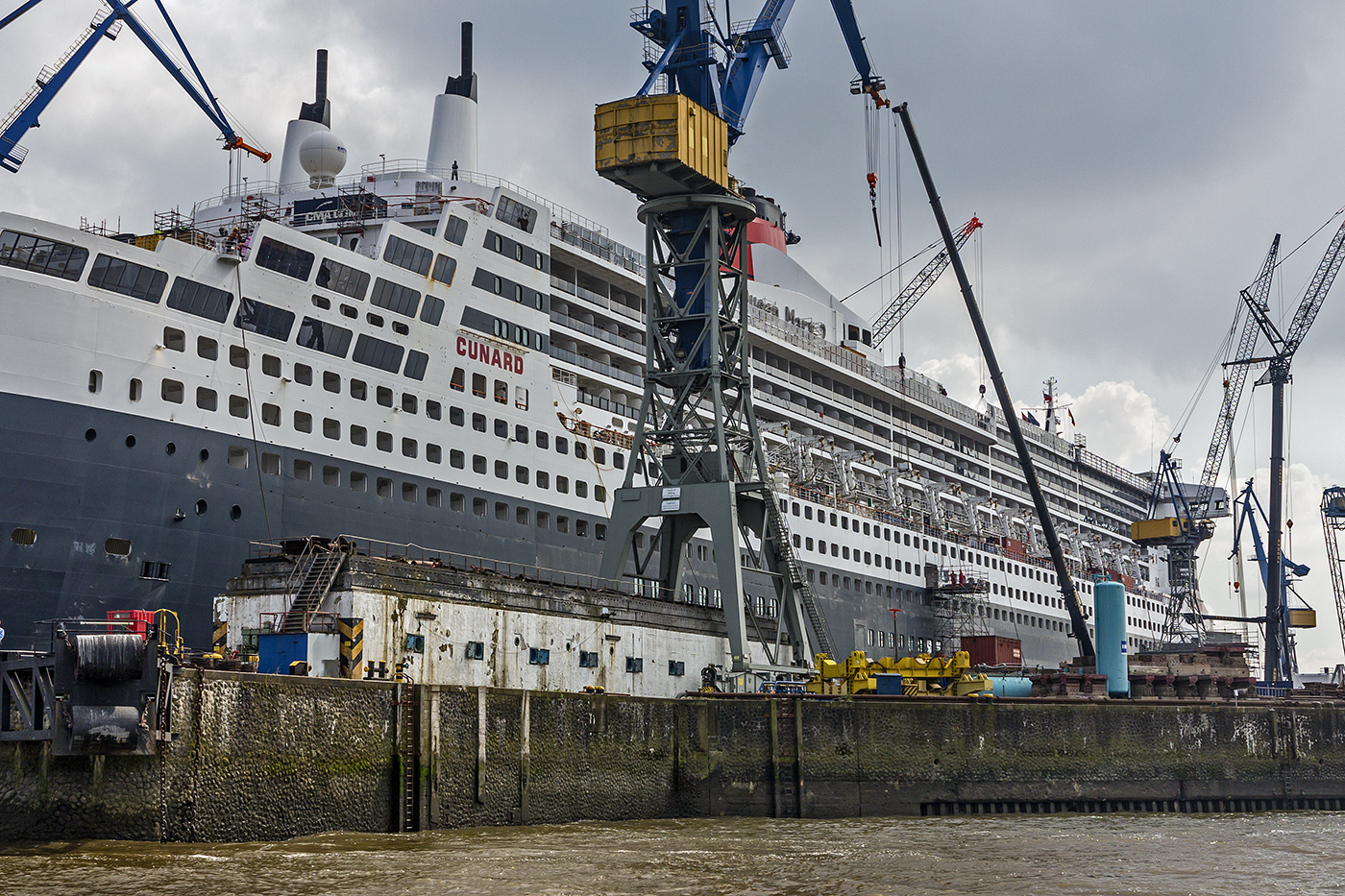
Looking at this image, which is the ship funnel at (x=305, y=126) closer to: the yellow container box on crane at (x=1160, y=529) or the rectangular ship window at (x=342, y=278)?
the rectangular ship window at (x=342, y=278)

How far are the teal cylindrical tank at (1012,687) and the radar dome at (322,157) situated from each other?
83.0ft

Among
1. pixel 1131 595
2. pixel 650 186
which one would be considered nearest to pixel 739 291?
pixel 650 186

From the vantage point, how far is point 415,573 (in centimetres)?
2672

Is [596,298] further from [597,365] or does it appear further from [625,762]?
[625,762]

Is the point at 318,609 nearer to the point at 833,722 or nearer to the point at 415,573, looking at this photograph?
the point at 415,573

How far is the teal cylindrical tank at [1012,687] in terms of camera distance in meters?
38.3

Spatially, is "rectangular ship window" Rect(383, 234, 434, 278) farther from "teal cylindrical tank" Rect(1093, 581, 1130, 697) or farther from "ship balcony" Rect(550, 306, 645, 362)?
"teal cylindrical tank" Rect(1093, 581, 1130, 697)

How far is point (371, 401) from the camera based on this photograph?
1401 inches

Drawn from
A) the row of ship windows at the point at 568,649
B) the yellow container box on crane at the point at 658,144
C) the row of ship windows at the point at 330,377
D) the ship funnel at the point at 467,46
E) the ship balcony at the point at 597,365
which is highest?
the ship funnel at the point at 467,46

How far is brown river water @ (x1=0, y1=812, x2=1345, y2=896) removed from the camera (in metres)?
17.6

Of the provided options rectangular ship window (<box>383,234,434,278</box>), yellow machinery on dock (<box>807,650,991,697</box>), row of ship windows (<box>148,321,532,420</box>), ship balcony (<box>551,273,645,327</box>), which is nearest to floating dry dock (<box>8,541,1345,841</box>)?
yellow machinery on dock (<box>807,650,991,697</box>)

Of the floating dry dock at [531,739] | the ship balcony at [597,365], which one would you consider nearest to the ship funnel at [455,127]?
the ship balcony at [597,365]

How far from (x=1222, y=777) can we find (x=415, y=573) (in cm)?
2255

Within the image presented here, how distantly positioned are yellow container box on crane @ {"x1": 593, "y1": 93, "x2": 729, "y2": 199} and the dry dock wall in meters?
14.2
